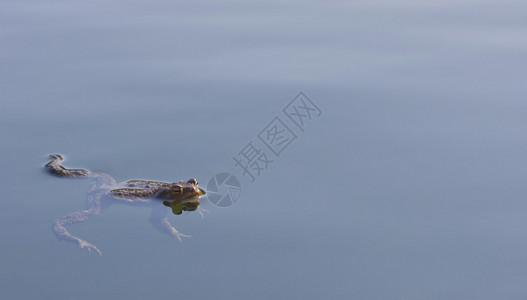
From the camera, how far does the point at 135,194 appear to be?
6.07m

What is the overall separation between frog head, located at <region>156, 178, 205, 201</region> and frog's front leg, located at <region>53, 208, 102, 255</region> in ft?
2.36

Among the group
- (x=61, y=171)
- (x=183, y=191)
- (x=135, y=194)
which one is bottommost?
(x=183, y=191)

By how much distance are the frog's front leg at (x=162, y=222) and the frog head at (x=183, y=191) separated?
0.16 meters

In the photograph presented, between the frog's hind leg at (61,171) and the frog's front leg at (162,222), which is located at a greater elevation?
the frog's hind leg at (61,171)

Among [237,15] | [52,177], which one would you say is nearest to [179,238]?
[52,177]

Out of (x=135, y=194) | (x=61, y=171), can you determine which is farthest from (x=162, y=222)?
(x=61, y=171)

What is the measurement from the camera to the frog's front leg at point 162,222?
5367 millimetres

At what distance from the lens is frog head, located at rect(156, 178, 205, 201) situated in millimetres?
5934

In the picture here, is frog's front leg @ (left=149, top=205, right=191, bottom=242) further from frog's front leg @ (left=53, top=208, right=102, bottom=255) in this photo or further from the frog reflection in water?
frog's front leg @ (left=53, top=208, right=102, bottom=255)

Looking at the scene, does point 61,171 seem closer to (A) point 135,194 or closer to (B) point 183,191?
(A) point 135,194

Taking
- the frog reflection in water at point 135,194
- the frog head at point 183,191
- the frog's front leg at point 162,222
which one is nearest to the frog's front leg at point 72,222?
the frog reflection in water at point 135,194

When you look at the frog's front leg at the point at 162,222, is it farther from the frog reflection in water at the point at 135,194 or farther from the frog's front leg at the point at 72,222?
the frog's front leg at the point at 72,222

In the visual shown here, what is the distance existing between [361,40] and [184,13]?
3015mm

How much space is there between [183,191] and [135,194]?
528 mm
